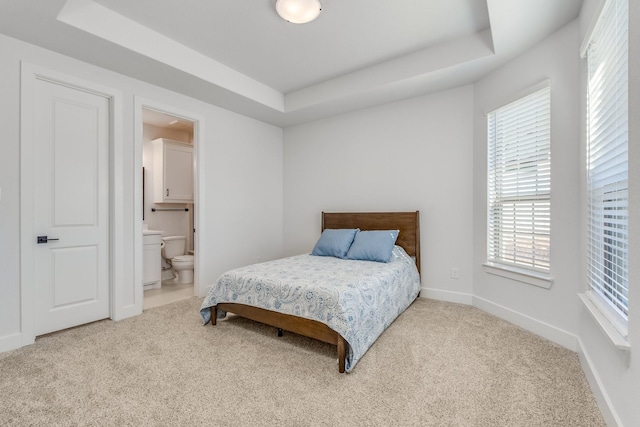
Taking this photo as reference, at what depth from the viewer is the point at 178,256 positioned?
4773 mm

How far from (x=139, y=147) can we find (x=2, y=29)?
1232 mm

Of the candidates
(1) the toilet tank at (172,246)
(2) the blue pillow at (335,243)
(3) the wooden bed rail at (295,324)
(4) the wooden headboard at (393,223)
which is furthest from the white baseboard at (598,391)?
(1) the toilet tank at (172,246)

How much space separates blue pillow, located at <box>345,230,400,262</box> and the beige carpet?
782 millimetres

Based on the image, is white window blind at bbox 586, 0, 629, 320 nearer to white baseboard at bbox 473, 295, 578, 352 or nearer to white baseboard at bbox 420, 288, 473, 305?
white baseboard at bbox 473, 295, 578, 352

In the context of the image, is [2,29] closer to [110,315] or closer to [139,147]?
[139,147]

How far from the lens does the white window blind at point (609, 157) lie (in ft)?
4.82

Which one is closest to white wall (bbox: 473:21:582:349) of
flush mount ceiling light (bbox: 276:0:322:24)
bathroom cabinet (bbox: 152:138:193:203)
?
flush mount ceiling light (bbox: 276:0:322:24)

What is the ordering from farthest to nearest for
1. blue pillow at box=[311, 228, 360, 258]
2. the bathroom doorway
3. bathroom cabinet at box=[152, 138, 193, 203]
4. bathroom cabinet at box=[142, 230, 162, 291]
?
bathroom cabinet at box=[152, 138, 193, 203], the bathroom doorway, bathroom cabinet at box=[142, 230, 162, 291], blue pillow at box=[311, 228, 360, 258]

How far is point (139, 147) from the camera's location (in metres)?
3.15

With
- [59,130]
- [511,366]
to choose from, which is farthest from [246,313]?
[59,130]

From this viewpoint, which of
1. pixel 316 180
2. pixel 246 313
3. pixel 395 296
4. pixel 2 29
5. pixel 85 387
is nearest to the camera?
pixel 85 387

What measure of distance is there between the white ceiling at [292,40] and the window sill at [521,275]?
197 cm

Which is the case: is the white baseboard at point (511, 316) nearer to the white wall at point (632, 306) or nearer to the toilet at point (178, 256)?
the white wall at point (632, 306)

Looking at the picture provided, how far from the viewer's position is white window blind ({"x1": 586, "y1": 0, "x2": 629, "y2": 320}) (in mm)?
1470
